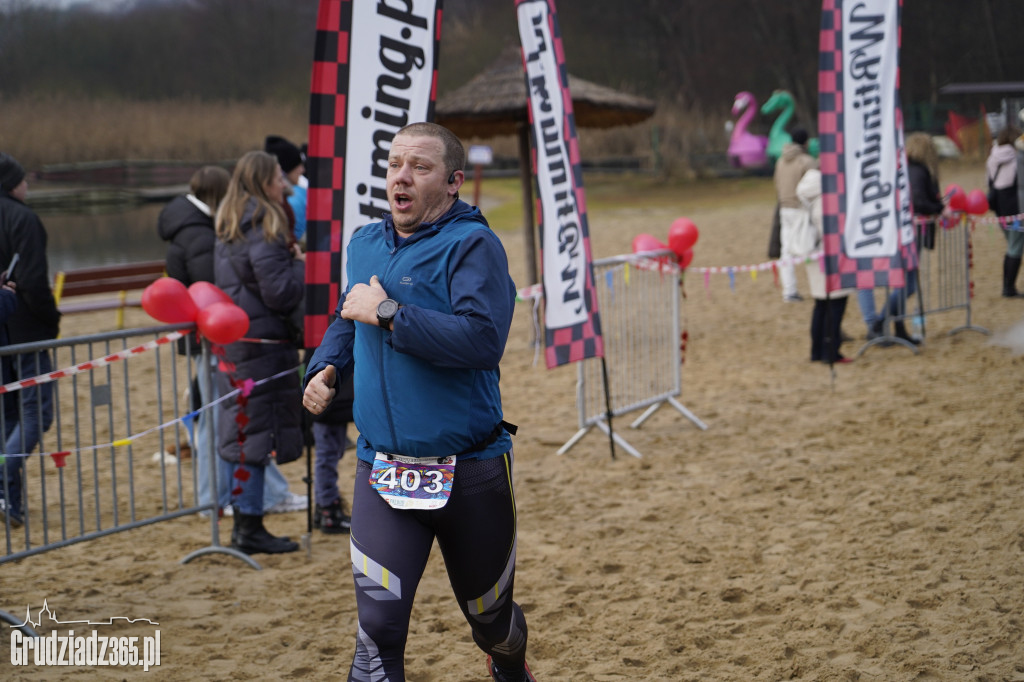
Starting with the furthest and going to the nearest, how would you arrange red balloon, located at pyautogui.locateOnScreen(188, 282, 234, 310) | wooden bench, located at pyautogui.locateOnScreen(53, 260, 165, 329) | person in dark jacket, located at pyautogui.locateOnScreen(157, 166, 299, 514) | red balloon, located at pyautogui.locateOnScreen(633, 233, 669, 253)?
wooden bench, located at pyautogui.locateOnScreen(53, 260, 165, 329) → red balloon, located at pyautogui.locateOnScreen(633, 233, 669, 253) → person in dark jacket, located at pyautogui.locateOnScreen(157, 166, 299, 514) → red balloon, located at pyautogui.locateOnScreen(188, 282, 234, 310)

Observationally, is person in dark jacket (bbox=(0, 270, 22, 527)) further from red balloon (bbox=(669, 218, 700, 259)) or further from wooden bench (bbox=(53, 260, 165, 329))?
wooden bench (bbox=(53, 260, 165, 329))

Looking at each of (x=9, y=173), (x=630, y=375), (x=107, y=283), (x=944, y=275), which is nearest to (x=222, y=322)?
(x=9, y=173)

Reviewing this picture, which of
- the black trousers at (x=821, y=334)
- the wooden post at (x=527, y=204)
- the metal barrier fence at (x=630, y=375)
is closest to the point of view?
the metal barrier fence at (x=630, y=375)

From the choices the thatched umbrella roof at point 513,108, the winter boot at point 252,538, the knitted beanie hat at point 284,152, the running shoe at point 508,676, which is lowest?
the winter boot at point 252,538

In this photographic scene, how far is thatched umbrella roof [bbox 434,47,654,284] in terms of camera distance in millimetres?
9070

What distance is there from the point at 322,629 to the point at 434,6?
260 centimetres

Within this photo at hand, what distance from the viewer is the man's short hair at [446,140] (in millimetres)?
2434

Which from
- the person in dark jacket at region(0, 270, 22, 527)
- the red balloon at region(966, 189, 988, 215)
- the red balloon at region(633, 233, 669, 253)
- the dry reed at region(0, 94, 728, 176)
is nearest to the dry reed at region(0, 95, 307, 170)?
the dry reed at region(0, 94, 728, 176)

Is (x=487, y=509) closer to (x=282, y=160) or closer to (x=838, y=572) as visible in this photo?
(x=838, y=572)

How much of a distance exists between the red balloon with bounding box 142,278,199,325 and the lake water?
15020 mm

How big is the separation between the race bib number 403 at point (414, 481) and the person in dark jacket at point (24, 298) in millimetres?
2962

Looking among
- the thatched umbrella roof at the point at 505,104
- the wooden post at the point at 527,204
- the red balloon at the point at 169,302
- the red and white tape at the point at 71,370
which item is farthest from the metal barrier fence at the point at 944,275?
the red and white tape at the point at 71,370

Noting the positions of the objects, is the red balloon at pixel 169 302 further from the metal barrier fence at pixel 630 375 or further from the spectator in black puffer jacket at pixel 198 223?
the metal barrier fence at pixel 630 375

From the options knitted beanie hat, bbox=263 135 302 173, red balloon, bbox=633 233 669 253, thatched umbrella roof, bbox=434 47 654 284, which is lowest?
red balloon, bbox=633 233 669 253
